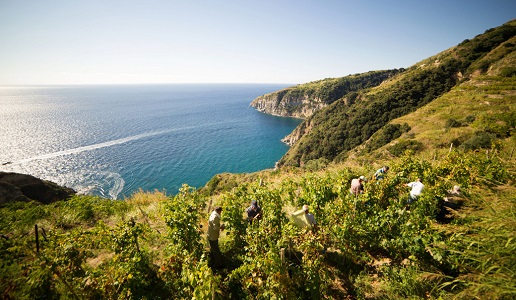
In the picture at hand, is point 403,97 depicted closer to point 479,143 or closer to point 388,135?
point 388,135

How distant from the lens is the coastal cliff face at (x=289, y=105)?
158 meters

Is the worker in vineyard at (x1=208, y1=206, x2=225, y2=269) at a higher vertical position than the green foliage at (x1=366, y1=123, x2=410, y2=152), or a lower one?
higher

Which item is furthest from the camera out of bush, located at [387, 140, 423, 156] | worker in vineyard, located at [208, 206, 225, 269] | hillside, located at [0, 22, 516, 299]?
bush, located at [387, 140, 423, 156]

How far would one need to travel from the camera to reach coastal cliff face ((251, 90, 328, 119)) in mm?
157875

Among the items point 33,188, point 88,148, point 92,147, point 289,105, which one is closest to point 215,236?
point 33,188

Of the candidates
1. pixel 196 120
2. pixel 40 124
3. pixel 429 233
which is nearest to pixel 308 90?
pixel 196 120

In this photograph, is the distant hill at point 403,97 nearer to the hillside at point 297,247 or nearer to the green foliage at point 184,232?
the hillside at point 297,247

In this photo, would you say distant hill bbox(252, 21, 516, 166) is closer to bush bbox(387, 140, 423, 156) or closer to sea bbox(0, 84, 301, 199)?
bush bbox(387, 140, 423, 156)

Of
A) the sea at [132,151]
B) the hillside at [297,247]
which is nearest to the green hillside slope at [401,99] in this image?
the sea at [132,151]

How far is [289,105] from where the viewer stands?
17050 cm

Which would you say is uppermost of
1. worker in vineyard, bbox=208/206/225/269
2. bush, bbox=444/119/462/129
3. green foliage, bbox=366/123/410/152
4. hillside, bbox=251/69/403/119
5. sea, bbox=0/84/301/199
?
hillside, bbox=251/69/403/119

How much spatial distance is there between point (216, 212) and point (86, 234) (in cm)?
393

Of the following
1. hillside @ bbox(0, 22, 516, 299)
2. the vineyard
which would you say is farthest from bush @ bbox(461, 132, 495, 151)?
the vineyard

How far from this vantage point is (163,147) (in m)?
77.8
